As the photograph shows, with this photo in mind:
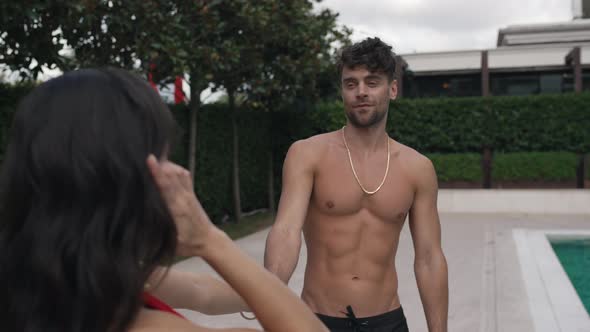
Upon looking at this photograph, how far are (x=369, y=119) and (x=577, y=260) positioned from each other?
985cm

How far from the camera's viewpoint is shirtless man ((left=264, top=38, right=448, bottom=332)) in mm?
2846

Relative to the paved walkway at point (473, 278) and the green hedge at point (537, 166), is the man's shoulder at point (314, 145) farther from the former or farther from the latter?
the green hedge at point (537, 166)

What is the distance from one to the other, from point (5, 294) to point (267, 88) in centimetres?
1293

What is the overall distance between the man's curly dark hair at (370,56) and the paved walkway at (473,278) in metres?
3.50

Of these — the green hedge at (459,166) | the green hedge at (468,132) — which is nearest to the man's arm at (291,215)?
the green hedge at (468,132)

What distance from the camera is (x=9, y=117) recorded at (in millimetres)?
8453

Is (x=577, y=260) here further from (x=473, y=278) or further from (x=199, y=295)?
(x=199, y=295)

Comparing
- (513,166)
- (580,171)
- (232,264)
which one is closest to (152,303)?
(232,264)

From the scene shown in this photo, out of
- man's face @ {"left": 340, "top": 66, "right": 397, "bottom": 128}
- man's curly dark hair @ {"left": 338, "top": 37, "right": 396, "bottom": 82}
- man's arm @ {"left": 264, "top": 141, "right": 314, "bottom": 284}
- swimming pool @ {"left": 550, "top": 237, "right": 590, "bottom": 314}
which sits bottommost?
swimming pool @ {"left": 550, "top": 237, "right": 590, "bottom": 314}

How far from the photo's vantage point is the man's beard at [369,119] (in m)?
2.96

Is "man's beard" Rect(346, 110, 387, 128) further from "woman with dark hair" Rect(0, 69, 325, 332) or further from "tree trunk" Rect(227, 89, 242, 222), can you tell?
"tree trunk" Rect(227, 89, 242, 222)

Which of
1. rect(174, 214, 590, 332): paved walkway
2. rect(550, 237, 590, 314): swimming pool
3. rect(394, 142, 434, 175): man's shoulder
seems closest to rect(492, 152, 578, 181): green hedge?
rect(174, 214, 590, 332): paved walkway

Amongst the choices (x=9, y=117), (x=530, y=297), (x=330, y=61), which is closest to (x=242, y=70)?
(x=330, y=61)

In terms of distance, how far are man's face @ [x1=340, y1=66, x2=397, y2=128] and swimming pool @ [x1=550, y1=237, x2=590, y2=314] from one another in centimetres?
647
